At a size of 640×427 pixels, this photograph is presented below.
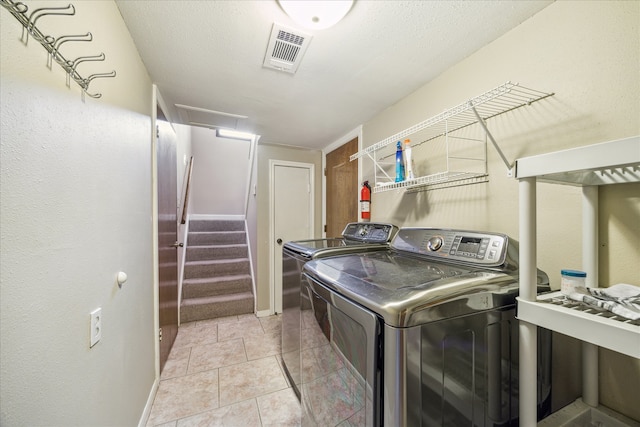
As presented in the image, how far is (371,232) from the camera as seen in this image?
1955 mm

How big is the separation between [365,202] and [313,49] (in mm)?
1282

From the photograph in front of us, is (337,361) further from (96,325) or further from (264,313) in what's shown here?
(264,313)

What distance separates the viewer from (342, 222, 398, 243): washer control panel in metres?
1.80

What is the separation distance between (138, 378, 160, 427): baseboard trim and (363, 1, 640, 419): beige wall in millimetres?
2173

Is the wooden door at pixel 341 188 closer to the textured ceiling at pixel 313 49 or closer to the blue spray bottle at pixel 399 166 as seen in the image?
the textured ceiling at pixel 313 49

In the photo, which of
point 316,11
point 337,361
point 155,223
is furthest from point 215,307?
point 316,11

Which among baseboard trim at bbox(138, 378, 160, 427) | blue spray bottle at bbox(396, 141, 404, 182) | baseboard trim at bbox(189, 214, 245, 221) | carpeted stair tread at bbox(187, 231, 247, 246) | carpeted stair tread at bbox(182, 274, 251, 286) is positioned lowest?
baseboard trim at bbox(138, 378, 160, 427)

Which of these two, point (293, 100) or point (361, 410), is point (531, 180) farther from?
point (293, 100)

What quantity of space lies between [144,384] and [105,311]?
857mm

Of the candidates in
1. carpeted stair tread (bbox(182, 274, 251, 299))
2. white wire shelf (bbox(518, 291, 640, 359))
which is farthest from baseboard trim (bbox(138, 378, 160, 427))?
white wire shelf (bbox(518, 291, 640, 359))

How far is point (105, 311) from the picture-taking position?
0.98 meters

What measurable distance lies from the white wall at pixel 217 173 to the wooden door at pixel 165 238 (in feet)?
9.96

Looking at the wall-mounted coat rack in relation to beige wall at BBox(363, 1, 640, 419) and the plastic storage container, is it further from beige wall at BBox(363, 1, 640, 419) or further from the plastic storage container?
beige wall at BBox(363, 1, 640, 419)

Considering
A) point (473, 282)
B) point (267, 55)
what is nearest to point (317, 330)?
point (473, 282)
